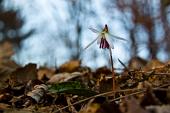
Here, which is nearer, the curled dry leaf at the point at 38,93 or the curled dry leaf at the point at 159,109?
the curled dry leaf at the point at 159,109

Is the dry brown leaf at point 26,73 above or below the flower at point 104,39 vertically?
below

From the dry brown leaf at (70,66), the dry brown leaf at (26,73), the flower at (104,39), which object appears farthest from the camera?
the dry brown leaf at (70,66)

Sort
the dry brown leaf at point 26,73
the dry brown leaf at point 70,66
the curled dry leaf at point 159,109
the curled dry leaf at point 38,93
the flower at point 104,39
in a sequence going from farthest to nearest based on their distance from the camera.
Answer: the dry brown leaf at point 70,66, the dry brown leaf at point 26,73, the curled dry leaf at point 38,93, the flower at point 104,39, the curled dry leaf at point 159,109

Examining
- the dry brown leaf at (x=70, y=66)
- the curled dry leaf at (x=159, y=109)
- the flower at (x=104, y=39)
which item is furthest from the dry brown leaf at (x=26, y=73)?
the curled dry leaf at (x=159, y=109)

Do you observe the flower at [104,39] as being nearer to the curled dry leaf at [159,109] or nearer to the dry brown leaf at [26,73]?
the curled dry leaf at [159,109]

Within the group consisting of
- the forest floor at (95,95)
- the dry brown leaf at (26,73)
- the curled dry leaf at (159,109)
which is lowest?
the curled dry leaf at (159,109)

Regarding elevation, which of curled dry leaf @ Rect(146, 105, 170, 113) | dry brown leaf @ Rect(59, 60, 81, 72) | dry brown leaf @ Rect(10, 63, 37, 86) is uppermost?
dry brown leaf @ Rect(59, 60, 81, 72)

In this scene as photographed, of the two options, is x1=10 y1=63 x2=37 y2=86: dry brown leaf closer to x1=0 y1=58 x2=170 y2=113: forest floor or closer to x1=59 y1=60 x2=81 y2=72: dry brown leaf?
x1=0 y1=58 x2=170 y2=113: forest floor

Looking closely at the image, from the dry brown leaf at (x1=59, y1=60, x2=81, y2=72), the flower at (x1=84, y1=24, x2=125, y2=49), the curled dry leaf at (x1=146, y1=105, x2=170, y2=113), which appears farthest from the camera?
the dry brown leaf at (x1=59, y1=60, x2=81, y2=72)

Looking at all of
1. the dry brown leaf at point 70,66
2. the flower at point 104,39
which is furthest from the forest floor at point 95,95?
the dry brown leaf at point 70,66

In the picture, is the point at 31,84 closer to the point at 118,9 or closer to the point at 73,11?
the point at 118,9

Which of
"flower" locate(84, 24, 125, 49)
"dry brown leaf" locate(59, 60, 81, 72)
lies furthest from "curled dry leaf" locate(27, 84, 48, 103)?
"dry brown leaf" locate(59, 60, 81, 72)
